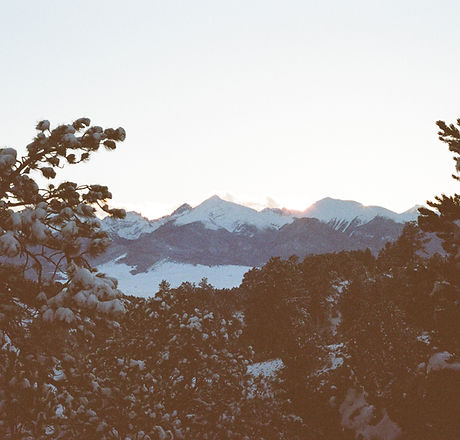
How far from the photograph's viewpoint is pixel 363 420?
27.8 m

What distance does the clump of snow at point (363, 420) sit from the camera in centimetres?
2573

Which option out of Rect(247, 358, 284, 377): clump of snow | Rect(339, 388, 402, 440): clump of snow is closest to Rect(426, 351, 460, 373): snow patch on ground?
Rect(339, 388, 402, 440): clump of snow

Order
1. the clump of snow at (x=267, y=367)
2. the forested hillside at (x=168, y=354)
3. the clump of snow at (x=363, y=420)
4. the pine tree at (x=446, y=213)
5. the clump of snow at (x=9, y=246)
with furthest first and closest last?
1. the clump of snow at (x=267, y=367)
2. the clump of snow at (x=363, y=420)
3. the pine tree at (x=446, y=213)
4. the forested hillside at (x=168, y=354)
5. the clump of snow at (x=9, y=246)

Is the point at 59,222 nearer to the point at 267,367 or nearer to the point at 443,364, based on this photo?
the point at 443,364

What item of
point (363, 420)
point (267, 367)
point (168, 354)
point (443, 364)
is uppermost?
point (168, 354)

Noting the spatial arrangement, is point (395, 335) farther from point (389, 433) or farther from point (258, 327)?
point (258, 327)

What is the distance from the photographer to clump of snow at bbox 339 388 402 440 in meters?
25.7

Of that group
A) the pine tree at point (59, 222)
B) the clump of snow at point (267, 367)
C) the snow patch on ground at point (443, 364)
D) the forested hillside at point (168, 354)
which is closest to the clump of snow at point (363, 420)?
the forested hillside at point (168, 354)

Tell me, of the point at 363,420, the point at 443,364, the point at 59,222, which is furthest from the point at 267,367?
the point at 59,222

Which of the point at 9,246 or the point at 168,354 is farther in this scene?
the point at 168,354

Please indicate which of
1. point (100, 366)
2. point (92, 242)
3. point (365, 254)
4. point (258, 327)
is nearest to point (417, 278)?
point (100, 366)

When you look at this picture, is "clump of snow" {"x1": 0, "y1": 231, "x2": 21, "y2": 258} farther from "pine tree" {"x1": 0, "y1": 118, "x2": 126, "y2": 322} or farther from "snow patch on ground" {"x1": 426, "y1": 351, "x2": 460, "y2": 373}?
"snow patch on ground" {"x1": 426, "y1": 351, "x2": 460, "y2": 373}

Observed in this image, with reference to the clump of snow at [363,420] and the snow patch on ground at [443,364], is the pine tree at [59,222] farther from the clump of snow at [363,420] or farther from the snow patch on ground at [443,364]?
the clump of snow at [363,420]

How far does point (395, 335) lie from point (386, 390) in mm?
2703
